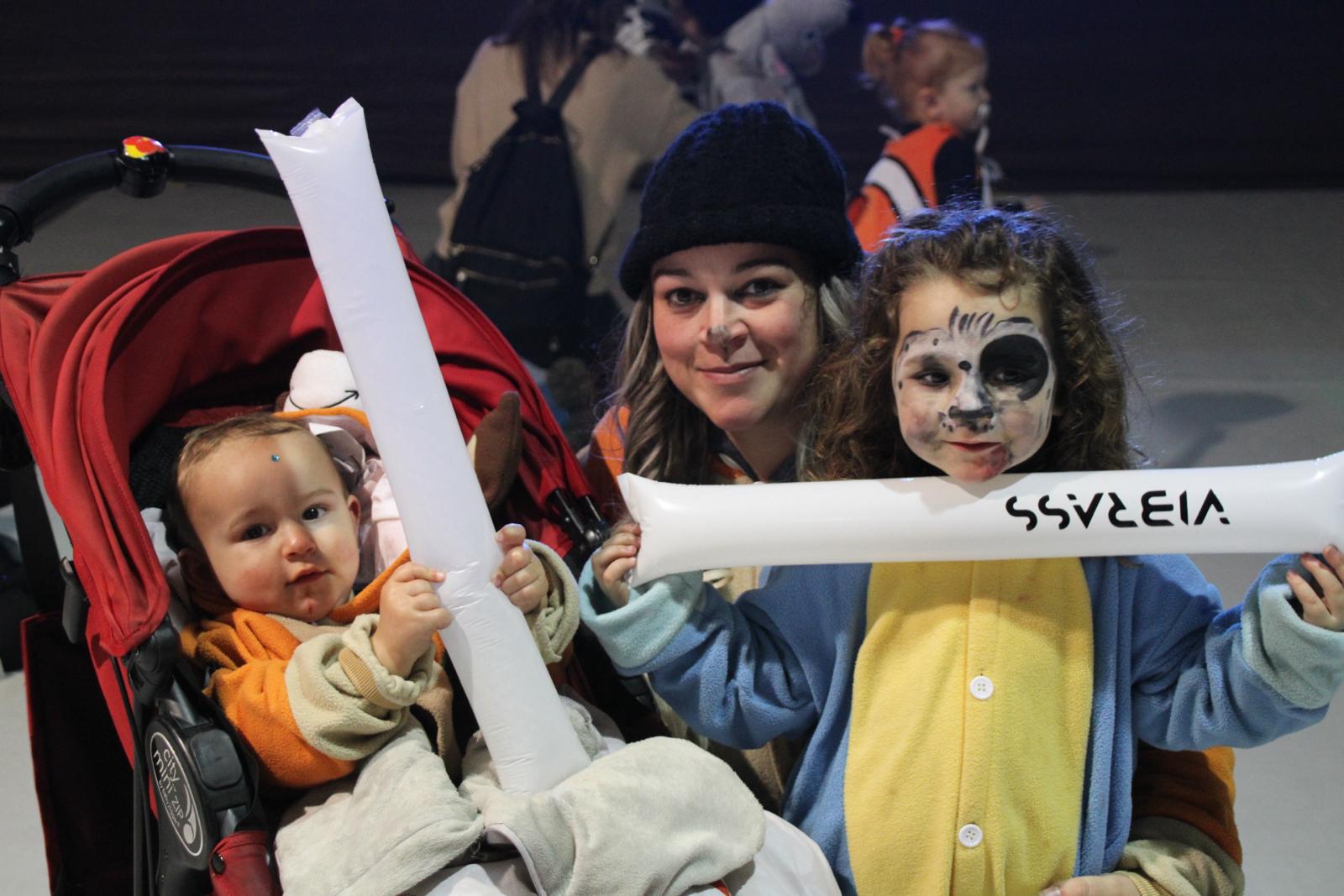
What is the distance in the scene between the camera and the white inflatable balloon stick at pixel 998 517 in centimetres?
122

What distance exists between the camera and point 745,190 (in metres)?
1.61

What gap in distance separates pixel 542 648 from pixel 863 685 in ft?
1.10

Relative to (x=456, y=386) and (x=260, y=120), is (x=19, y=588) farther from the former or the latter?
(x=260, y=120)

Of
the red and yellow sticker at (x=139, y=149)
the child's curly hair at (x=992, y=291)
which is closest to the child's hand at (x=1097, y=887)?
the child's curly hair at (x=992, y=291)

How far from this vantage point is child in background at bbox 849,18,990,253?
355cm

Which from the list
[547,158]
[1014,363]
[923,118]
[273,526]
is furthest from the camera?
[923,118]

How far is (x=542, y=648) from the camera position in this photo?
1377 millimetres

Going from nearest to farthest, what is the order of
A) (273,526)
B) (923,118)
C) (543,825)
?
1. (543,825)
2. (273,526)
3. (923,118)

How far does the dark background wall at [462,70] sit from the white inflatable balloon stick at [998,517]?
4407mm

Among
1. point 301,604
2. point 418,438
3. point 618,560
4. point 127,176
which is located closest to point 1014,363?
point 618,560

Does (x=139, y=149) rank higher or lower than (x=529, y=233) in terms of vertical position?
lower

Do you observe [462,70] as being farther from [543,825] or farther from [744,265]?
[543,825]

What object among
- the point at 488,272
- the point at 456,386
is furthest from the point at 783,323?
the point at 488,272

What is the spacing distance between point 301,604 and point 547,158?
223 cm
